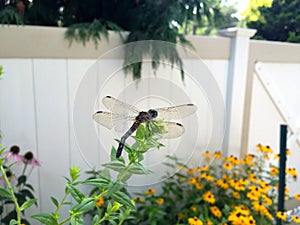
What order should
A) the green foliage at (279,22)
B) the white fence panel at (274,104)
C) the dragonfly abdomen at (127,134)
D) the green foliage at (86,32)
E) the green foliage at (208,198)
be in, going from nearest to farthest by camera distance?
the dragonfly abdomen at (127,134)
the green foliage at (86,32)
the green foliage at (208,198)
the green foliage at (279,22)
the white fence panel at (274,104)

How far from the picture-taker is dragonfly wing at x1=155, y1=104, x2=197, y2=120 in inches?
14.2

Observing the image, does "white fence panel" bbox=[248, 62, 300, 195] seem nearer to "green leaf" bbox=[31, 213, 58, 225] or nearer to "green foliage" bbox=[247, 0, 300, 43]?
"green foliage" bbox=[247, 0, 300, 43]

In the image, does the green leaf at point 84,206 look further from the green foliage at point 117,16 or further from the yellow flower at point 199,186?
the yellow flower at point 199,186

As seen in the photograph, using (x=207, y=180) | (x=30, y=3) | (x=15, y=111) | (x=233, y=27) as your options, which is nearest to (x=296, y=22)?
(x=233, y=27)

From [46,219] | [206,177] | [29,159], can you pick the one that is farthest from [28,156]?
[206,177]

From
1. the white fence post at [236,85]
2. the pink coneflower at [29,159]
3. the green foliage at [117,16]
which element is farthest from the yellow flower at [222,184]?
the pink coneflower at [29,159]

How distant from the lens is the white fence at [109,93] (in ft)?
1.36

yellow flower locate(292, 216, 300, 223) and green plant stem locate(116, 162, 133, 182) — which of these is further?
yellow flower locate(292, 216, 300, 223)

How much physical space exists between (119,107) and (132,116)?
0.07 feet

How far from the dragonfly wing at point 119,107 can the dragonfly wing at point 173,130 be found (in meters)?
0.04

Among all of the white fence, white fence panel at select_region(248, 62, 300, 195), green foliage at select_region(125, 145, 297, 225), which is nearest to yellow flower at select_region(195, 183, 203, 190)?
green foliage at select_region(125, 145, 297, 225)

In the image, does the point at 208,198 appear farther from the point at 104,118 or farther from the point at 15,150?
the point at 104,118

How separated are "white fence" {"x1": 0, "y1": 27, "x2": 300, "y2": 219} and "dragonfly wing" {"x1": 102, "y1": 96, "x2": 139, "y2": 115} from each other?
0.07 ft

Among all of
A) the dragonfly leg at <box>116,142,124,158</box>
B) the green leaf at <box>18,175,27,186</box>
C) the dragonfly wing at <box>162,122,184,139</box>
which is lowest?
the green leaf at <box>18,175,27,186</box>
